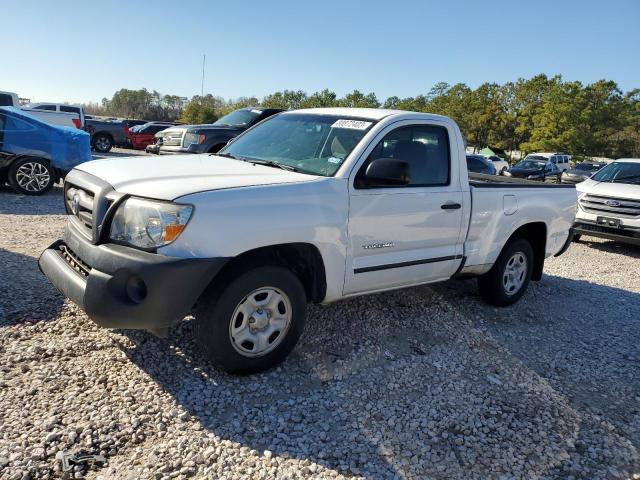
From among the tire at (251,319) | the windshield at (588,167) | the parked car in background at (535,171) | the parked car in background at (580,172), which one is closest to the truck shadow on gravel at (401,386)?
the tire at (251,319)

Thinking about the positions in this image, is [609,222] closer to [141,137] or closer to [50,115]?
[50,115]

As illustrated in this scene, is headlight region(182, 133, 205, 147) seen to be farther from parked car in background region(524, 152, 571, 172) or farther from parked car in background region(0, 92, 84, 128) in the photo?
parked car in background region(524, 152, 571, 172)

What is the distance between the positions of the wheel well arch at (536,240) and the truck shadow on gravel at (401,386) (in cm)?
67

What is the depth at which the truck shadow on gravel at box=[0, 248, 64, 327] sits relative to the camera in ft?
13.2

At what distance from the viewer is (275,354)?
11.6ft

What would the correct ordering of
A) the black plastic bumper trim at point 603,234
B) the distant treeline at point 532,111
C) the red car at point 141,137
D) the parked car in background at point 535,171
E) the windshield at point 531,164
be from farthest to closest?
the distant treeline at point 532,111 < the windshield at point 531,164 < the red car at point 141,137 < the parked car in background at point 535,171 < the black plastic bumper trim at point 603,234

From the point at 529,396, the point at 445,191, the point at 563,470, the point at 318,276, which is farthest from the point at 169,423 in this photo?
the point at 445,191

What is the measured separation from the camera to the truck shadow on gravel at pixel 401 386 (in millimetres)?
2906

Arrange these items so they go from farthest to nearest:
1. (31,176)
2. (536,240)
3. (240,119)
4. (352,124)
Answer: (240,119) < (31,176) < (536,240) < (352,124)

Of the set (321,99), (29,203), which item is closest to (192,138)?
(29,203)

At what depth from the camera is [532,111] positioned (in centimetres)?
5000

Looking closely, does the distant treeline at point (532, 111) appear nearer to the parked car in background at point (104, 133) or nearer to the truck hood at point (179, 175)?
the parked car in background at point (104, 133)

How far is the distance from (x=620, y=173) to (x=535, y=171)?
1702 cm

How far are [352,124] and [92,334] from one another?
101 inches
